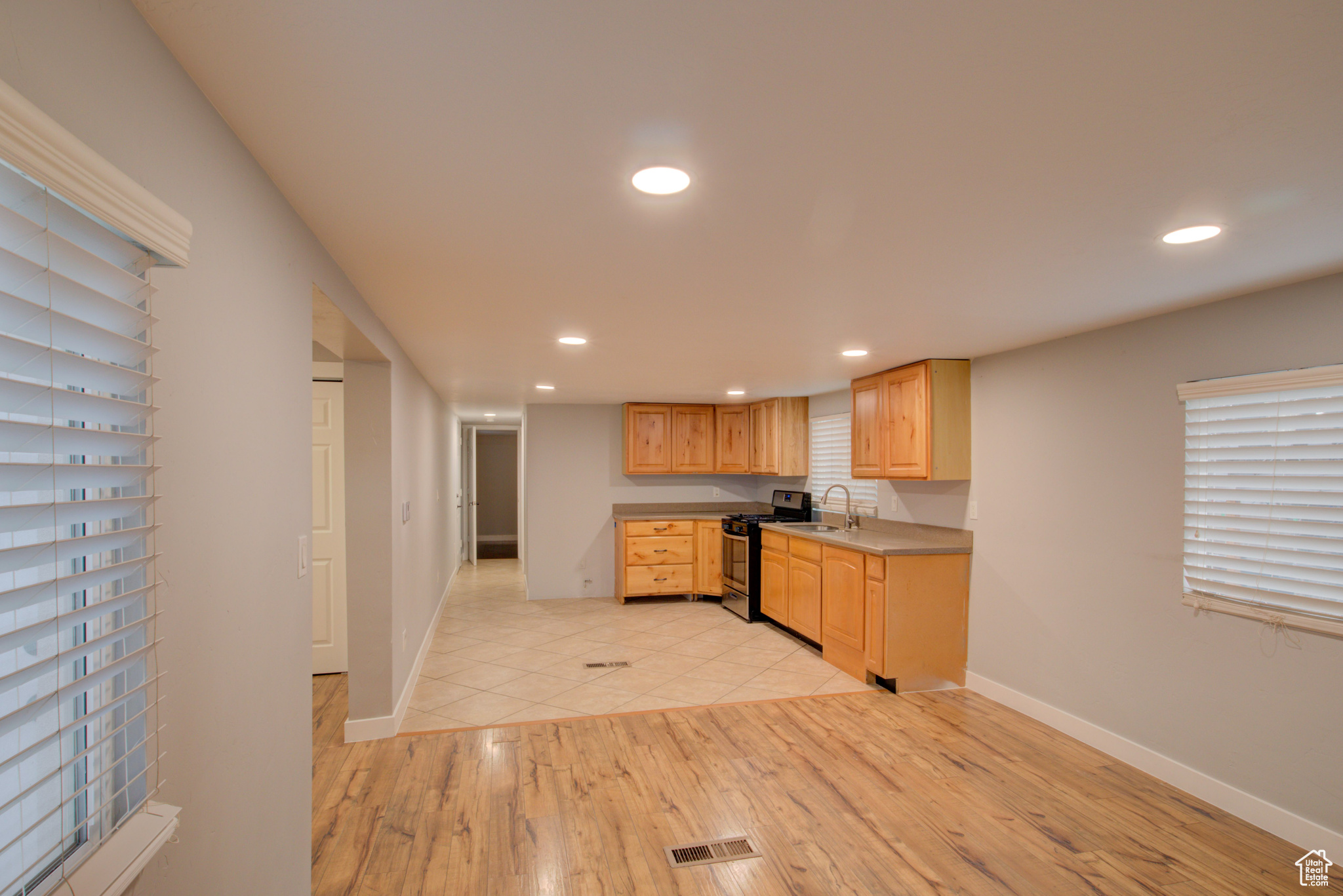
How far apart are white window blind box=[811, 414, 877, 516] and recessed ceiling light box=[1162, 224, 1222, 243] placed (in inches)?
138

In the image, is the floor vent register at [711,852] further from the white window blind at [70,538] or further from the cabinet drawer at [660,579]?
the cabinet drawer at [660,579]

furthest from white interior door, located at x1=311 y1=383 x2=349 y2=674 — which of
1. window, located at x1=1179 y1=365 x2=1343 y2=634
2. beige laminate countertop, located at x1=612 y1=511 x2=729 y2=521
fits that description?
window, located at x1=1179 y1=365 x2=1343 y2=634

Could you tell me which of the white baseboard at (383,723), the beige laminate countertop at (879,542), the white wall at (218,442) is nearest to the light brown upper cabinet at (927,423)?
the beige laminate countertop at (879,542)

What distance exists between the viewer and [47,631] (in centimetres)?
75

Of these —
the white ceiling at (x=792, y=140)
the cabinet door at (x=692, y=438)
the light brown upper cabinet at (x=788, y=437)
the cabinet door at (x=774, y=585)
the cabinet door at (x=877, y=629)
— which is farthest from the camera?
the cabinet door at (x=692, y=438)

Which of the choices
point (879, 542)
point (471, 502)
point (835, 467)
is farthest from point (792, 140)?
point (471, 502)

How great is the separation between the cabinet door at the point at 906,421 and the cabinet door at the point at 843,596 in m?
0.68

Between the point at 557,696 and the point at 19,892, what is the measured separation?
11.9 feet

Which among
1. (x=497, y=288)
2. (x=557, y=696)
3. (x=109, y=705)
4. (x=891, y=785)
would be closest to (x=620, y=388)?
(x=557, y=696)

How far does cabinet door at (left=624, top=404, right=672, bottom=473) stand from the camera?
282 inches

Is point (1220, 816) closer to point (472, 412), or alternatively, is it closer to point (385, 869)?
point (385, 869)

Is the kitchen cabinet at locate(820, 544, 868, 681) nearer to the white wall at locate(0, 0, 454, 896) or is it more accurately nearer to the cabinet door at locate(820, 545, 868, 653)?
the cabinet door at locate(820, 545, 868, 653)

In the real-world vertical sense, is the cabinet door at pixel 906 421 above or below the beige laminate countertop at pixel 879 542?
above

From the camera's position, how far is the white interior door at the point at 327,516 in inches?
172
